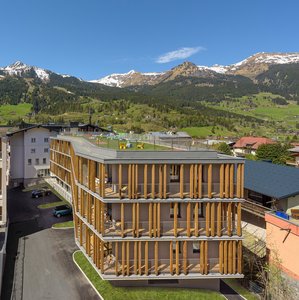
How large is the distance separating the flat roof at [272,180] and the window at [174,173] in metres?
16.6

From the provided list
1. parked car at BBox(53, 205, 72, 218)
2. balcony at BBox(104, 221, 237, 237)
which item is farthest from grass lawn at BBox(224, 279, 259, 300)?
parked car at BBox(53, 205, 72, 218)

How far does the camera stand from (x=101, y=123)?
182375 millimetres

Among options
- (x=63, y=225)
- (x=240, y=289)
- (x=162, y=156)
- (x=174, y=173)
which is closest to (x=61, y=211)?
(x=63, y=225)

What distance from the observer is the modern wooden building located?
27.8 m

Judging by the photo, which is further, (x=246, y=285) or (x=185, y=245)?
(x=246, y=285)

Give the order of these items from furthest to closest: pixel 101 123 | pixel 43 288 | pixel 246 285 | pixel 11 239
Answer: pixel 101 123 → pixel 11 239 → pixel 246 285 → pixel 43 288

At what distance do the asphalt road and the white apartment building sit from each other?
81.7 feet

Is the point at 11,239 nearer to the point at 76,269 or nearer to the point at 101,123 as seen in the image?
the point at 76,269

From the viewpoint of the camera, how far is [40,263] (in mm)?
36062

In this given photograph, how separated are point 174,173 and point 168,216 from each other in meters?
4.15

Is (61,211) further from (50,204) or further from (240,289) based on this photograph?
(240,289)

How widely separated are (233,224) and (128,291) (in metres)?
12.2

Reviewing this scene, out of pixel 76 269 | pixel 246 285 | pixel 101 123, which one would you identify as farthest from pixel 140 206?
pixel 101 123

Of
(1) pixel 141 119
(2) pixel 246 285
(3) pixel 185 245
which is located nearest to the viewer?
(3) pixel 185 245
